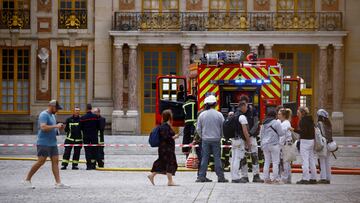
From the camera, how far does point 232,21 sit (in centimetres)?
A: 4359

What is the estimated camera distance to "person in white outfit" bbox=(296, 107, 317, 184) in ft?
69.4

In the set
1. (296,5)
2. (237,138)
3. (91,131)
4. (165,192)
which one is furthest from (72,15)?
(165,192)

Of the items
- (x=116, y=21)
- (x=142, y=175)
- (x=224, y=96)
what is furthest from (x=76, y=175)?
(x=116, y=21)

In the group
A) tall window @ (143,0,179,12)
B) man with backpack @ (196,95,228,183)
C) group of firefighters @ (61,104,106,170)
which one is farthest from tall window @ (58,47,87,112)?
man with backpack @ (196,95,228,183)

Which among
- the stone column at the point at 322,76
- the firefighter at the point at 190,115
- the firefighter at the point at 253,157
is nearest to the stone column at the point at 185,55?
the stone column at the point at 322,76

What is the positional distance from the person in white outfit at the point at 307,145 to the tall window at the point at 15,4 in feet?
82.7

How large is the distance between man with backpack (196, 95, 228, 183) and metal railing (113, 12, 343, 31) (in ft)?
74.8

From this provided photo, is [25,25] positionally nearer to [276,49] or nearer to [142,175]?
[276,49]

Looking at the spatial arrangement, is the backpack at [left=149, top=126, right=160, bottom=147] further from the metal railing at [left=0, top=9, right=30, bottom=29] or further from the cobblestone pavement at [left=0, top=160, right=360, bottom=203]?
the metal railing at [left=0, top=9, right=30, bottom=29]

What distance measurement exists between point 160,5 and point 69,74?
4.68 meters

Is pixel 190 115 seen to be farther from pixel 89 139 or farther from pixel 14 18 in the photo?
pixel 14 18

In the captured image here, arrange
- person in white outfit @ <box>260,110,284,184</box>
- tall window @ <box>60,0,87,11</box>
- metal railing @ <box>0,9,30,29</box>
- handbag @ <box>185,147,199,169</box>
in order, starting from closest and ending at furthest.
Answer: person in white outfit @ <box>260,110,284,184</box> < handbag @ <box>185,147,199,169</box> < metal railing @ <box>0,9,30,29</box> < tall window @ <box>60,0,87,11</box>

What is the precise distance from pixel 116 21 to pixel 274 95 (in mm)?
18593

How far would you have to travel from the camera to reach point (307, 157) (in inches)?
835
